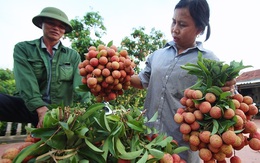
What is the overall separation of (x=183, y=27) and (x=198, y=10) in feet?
0.50

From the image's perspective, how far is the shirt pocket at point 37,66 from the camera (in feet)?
5.96

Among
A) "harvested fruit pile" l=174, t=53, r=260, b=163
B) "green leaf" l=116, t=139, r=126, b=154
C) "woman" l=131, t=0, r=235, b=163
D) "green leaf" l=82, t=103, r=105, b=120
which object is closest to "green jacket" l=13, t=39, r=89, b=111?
"woman" l=131, t=0, r=235, b=163

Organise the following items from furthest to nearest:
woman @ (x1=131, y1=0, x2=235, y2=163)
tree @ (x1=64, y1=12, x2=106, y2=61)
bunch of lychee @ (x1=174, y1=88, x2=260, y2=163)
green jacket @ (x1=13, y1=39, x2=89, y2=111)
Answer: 1. tree @ (x1=64, y1=12, x2=106, y2=61)
2. green jacket @ (x1=13, y1=39, x2=89, y2=111)
3. woman @ (x1=131, y1=0, x2=235, y2=163)
4. bunch of lychee @ (x1=174, y1=88, x2=260, y2=163)

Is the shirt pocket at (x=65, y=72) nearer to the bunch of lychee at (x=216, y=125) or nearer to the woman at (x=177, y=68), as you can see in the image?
the woman at (x=177, y=68)

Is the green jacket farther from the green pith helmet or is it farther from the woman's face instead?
the woman's face

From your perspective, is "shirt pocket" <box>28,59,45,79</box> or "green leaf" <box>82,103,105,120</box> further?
"shirt pocket" <box>28,59,45,79</box>

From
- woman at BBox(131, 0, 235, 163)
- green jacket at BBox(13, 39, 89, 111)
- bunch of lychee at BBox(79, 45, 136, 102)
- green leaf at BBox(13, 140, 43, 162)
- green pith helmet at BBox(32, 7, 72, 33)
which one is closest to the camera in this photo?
green leaf at BBox(13, 140, 43, 162)

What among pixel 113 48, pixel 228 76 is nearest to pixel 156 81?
pixel 113 48

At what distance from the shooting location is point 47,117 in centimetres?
87

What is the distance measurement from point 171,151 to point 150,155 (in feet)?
0.41

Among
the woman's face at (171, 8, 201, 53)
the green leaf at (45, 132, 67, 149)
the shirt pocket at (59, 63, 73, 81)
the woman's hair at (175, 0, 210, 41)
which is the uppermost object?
the woman's hair at (175, 0, 210, 41)

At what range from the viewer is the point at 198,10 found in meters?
1.40

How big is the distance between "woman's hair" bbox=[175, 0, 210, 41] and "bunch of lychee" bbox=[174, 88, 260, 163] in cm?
61

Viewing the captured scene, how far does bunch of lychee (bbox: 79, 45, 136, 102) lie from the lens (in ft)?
3.97
